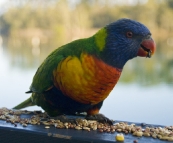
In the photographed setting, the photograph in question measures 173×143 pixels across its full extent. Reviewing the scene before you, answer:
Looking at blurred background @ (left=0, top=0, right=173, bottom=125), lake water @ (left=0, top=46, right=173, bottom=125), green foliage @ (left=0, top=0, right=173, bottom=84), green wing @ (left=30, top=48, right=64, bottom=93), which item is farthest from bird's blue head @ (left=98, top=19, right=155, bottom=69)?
green foliage @ (left=0, top=0, right=173, bottom=84)

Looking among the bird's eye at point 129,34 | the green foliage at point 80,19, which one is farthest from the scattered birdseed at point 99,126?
the green foliage at point 80,19

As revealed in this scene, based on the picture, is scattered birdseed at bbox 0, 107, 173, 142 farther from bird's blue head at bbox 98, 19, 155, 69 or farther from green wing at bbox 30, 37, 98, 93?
bird's blue head at bbox 98, 19, 155, 69

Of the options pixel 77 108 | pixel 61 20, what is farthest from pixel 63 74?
pixel 61 20

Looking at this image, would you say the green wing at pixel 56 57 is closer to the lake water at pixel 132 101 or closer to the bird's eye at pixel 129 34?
the bird's eye at pixel 129 34

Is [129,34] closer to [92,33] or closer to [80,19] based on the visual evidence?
[92,33]

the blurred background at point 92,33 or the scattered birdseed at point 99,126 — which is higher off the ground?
the blurred background at point 92,33

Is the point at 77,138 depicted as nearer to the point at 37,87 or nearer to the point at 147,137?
the point at 147,137

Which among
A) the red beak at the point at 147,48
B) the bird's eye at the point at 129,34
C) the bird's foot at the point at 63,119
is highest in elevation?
the bird's eye at the point at 129,34

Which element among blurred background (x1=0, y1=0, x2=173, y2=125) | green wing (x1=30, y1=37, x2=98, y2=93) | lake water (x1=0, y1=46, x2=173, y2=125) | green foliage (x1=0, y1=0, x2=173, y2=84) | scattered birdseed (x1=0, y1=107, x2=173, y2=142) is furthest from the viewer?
green foliage (x1=0, y1=0, x2=173, y2=84)
